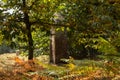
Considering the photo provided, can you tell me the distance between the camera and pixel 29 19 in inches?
257

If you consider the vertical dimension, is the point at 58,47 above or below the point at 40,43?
above

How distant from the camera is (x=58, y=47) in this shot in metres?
9.50

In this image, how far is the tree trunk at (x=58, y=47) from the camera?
A: 937 centimetres

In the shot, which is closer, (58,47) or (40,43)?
(58,47)

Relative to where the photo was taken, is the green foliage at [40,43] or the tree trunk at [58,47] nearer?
the tree trunk at [58,47]

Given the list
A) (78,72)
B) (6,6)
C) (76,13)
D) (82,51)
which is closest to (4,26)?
(6,6)

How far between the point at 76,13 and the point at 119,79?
4.97m

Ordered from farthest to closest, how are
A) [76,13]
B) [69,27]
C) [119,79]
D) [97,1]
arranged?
[76,13], [69,27], [97,1], [119,79]

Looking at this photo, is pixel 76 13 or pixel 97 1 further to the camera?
pixel 76 13

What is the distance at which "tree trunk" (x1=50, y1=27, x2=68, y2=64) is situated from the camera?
937 cm

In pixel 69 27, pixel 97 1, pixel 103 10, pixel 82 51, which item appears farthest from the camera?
pixel 82 51

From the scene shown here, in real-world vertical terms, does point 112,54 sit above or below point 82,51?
above

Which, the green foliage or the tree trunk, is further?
the green foliage

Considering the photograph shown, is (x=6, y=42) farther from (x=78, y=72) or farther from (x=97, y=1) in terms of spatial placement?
(x=78, y=72)
